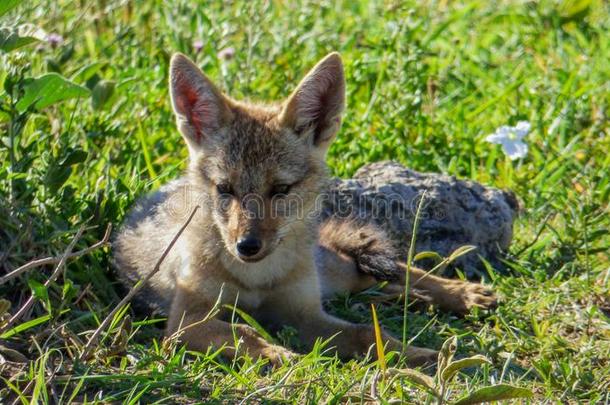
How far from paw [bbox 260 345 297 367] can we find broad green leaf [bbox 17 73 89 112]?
1589mm

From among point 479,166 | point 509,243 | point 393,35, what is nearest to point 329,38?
point 393,35

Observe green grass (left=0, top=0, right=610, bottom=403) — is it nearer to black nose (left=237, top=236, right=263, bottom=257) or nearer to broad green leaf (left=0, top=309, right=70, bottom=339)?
broad green leaf (left=0, top=309, right=70, bottom=339)

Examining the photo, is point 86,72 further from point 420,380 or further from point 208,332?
point 420,380

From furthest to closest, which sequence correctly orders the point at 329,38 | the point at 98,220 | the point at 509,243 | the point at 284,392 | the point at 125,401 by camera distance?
1. the point at 329,38
2. the point at 509,243
3. the point at 98,220
4. the point at 284,392
5. the point at 125,401

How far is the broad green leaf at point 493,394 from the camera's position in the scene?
336 centimetres

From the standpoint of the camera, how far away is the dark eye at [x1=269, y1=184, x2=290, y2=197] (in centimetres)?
462

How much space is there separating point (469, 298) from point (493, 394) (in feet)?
5.50

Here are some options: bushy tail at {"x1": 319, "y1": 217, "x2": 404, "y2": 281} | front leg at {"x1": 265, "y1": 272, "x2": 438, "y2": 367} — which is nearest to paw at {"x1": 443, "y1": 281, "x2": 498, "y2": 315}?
bushy tail at {"x1": 319, "y1": 217, "x2": 404, "y2": 281}

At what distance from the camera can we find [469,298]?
5035mm

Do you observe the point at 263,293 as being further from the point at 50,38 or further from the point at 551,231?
the point at 50,38

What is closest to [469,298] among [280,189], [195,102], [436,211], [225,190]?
[436,211]

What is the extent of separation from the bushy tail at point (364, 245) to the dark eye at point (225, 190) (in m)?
0.94

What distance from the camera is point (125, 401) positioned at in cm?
348

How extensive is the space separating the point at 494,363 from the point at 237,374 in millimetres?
1200
